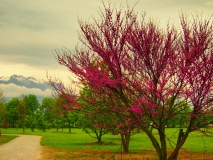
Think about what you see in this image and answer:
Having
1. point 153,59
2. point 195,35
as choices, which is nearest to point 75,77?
point 153,59

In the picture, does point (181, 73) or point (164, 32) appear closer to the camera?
point (181, 73)

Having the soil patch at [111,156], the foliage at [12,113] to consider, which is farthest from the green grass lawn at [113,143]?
the foliage at [12,113]

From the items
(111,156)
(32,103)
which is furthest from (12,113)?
(111,156)

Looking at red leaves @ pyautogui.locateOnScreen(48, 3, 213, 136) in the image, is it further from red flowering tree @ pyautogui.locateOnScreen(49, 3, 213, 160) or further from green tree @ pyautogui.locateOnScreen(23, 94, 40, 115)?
green tree @ pyautogui.locateOnScreen(23, 94, 40, 115)

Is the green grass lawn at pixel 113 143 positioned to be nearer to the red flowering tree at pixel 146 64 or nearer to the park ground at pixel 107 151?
the park ground at pixel 107 151

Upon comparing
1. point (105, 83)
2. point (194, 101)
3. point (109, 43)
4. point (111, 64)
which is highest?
point (109, 43)

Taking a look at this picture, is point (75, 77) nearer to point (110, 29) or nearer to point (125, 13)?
point (110, 29)

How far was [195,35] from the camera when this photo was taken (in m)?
9.13

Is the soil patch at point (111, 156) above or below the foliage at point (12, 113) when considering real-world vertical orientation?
below

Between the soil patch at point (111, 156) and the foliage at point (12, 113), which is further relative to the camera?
the foliage at point (12, 113)

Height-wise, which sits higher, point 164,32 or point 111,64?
point 164,32

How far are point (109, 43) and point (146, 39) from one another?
1.07m

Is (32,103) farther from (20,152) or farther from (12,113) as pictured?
(20,152)

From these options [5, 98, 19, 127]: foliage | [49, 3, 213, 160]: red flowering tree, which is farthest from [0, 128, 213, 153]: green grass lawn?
[5, 98, 19, 127]: foliage
